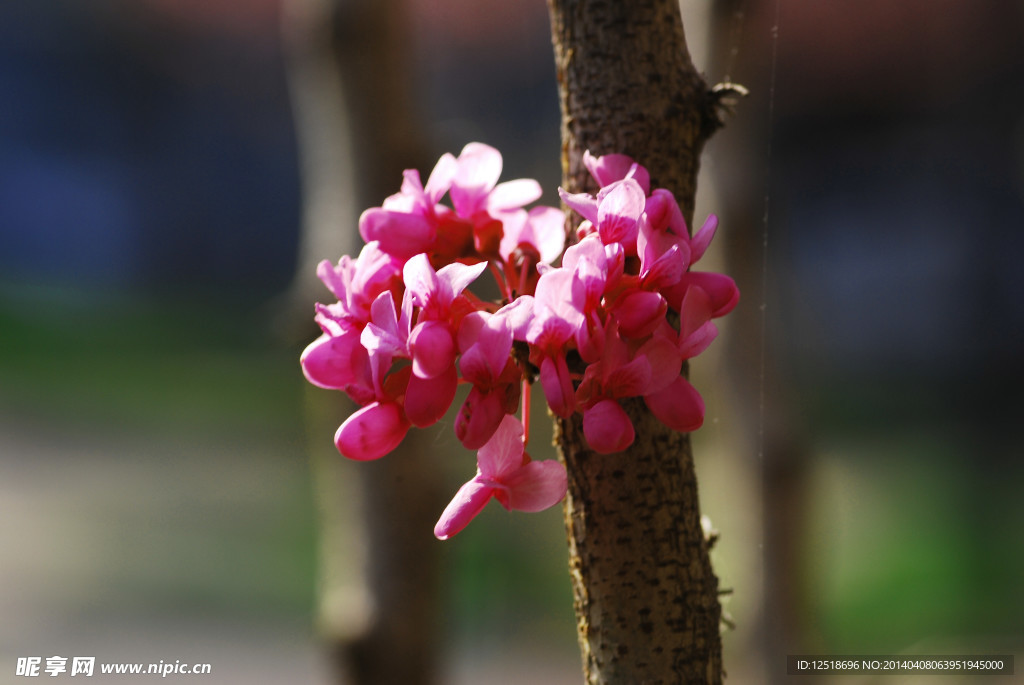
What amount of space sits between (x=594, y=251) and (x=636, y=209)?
0.03 meters

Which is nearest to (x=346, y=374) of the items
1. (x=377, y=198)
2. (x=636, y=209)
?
A: (x=636, y=209)

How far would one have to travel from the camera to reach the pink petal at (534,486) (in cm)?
35

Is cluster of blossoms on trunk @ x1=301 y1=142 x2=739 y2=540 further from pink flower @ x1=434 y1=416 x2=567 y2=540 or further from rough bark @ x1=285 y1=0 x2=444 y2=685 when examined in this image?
rough bark @ x1=285 y1=0 x2=444 y2=685

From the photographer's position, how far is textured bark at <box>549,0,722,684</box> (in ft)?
1.34

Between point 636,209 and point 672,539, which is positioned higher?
point 636,209

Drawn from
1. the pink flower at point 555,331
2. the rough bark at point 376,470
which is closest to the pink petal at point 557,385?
the pink flower at point 555,331

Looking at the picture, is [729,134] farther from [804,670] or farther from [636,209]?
[636,209]

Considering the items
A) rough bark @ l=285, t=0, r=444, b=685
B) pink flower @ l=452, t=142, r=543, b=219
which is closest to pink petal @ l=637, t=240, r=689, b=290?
pink flower @ l=452, t=142, r=543, b=219

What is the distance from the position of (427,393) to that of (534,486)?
6 cm

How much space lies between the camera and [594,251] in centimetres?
34

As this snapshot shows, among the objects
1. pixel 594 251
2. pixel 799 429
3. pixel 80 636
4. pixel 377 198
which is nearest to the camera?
pixel 594 251

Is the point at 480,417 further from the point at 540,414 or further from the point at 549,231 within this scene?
the point at 540,414

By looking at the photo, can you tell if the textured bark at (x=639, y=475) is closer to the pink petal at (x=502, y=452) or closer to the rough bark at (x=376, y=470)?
the pink petal at (x=502, y=452)

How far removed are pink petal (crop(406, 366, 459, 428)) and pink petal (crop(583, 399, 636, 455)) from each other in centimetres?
6
